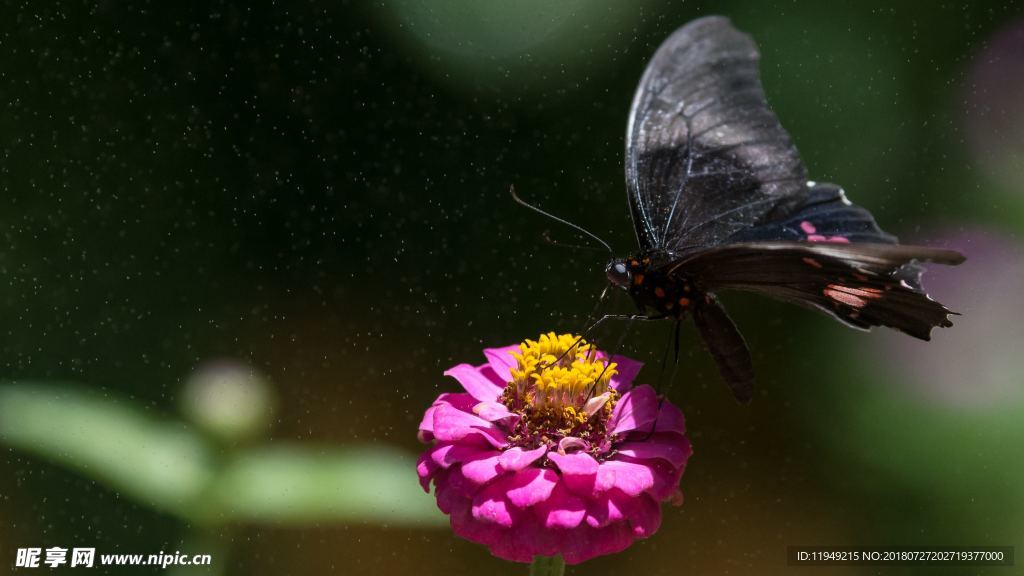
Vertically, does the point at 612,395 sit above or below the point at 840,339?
below

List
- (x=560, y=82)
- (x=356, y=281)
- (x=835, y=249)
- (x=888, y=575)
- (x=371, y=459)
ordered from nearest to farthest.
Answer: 1. (x=835, y=249)
2. (x=371, y=459)
3. (x=888, y=575)
4. (x=560, y=82)
5. (x=356, y=281)

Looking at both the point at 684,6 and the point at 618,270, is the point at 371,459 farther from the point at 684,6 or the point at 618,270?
the point at 684,6

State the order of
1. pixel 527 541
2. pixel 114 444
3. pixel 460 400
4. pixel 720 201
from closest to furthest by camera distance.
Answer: pixel 527 541
pixel 460 400
pixel 720 201
pixel 114 444

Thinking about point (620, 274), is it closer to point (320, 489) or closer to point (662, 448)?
point (662, 448)

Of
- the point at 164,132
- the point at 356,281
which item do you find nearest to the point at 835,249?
the point at 356,281

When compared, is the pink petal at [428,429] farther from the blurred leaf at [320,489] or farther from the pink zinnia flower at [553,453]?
the blurred leaf at [320,489]

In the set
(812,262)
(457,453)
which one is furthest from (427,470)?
(812,262)

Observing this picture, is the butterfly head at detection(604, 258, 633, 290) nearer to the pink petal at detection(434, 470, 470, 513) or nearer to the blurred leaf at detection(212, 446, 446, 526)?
the pink petal at detection(434, 470, 470, 513)
